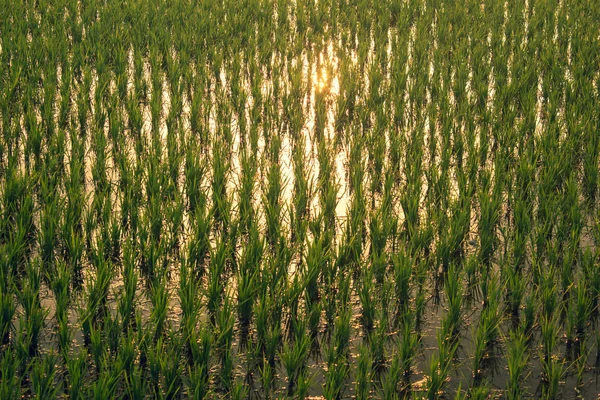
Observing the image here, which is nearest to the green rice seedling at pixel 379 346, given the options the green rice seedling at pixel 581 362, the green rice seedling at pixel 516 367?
the green rice seedling at pixel 516 367

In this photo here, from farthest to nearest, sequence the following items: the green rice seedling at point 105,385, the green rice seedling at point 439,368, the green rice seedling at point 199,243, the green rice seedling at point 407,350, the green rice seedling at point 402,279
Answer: the green rice seedling at point 199,243
the green rice seedling at point 402,279
the green rice seedling at point 407,350
the green rice seedling at point 439,368
the green rice seedling at point 105,385

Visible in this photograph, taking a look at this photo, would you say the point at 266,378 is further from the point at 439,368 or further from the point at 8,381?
the point at 8,381

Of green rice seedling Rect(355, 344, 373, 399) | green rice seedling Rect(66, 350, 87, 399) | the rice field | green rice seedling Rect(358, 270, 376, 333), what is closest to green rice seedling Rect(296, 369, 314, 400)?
the rice field

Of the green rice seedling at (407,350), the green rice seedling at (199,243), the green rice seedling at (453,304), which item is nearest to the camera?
the green rice seedling at (407,350)

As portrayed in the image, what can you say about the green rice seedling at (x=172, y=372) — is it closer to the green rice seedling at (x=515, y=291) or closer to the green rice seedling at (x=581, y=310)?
the green rice seedling at (x=515, y=291)

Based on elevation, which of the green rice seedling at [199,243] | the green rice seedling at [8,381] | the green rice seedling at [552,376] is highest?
the green rice seedling at [199,243]

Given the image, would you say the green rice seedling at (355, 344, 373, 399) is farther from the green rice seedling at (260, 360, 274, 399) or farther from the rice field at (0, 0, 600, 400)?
the green rice seedling at (260, 360, 274, 399)

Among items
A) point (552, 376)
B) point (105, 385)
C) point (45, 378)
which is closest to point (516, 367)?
point (552, 376)

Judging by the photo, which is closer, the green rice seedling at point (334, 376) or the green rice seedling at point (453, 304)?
the green rice seedling at point (334, 376)

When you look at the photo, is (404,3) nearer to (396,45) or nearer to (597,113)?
(396,45)

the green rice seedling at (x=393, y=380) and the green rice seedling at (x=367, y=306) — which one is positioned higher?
the green rice seedling at (x=367, y=306)
